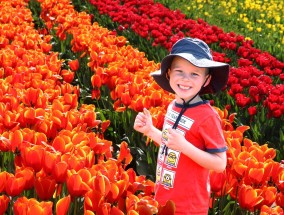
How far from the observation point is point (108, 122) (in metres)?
3.17

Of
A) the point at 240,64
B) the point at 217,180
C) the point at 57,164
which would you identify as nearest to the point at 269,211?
the point at 217,180

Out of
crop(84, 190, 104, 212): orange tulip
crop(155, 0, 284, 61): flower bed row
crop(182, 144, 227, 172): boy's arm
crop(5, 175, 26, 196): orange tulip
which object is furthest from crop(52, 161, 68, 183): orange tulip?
crop(155, 0, 284, 61): flower bed row

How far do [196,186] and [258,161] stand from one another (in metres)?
0.50

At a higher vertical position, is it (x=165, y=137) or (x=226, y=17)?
(x=165, y=137)

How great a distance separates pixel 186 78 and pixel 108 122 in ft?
2.97

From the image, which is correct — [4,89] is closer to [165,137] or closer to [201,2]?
[165,137]

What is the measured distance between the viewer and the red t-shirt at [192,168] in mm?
2367

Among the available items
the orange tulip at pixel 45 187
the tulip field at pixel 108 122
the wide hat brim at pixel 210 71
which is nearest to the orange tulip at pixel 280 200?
the tulip field at pixel 108 122

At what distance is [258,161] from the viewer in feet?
9.05

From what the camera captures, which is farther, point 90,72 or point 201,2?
point 201,2

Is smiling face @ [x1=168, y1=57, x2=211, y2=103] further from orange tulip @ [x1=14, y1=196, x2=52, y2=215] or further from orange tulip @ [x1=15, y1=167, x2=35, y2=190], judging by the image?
orange tulip @ [x1=14, y1=196, x2=52, y2=215]

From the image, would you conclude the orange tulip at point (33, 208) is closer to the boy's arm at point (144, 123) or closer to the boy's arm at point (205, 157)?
the boy's arm at point (205, 157)

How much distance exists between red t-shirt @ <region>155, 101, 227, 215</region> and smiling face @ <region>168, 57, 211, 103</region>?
8 centimetres

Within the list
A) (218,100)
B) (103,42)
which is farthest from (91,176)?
(103,42)
